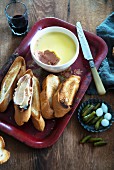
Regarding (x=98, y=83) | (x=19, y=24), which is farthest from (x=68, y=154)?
(x=19, y=24)

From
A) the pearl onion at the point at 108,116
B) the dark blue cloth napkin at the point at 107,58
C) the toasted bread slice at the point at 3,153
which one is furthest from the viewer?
the dark blue cloth napkin at the point at 107,58

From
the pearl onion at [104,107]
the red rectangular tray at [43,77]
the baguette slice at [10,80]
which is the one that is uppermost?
the baguette slice at [10,80]

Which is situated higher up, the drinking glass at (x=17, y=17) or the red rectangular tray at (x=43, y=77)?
the drinking glass at (x=17, y=17)

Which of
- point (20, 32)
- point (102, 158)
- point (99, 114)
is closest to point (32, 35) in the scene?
point (20, 32)

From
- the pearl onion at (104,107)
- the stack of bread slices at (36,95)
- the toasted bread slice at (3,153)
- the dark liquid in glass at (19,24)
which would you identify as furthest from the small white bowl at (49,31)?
the toasted bread slice at (3,153)

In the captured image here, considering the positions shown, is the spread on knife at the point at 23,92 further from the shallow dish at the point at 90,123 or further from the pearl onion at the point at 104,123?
the pearl onion at the point at 104,123

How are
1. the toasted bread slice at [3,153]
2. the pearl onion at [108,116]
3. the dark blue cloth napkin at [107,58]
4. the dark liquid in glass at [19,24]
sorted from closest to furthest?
the toasted bread slice at [3,153], the pearl onion at [108,116], the dark blue cloth napkin at [107,58], the dark liquid in glass at [19,24]

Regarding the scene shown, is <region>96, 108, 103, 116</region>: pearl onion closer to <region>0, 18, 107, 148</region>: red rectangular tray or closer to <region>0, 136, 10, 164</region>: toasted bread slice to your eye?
<region>0, 18, 107, 148</region>: red rectangular tray

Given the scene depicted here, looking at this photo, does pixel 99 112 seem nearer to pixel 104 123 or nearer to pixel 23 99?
pixel 104 123
